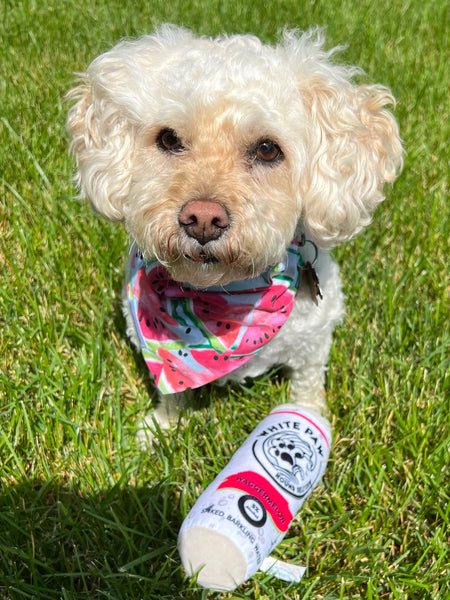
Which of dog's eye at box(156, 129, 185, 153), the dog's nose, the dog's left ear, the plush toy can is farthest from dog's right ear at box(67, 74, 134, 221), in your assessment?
the plush toy can

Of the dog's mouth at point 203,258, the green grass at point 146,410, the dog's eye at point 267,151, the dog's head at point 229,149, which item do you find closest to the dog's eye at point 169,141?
the dog's head at point 229,149

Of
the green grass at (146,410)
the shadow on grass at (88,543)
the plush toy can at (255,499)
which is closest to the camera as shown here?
the plush toy can at (255,499)

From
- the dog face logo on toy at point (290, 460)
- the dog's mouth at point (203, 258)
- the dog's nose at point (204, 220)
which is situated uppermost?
the dog's nose at point (204, 220)

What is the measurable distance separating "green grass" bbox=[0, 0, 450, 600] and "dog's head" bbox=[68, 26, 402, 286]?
2.49 ft

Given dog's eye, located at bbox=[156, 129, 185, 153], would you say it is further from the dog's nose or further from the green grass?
the green grass

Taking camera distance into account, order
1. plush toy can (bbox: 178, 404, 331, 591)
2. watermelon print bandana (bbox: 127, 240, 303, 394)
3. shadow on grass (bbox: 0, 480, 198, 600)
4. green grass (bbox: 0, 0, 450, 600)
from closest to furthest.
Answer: plush toy can (bbox: 178, 404, 331, 591) < shadow on grass (bbox: 0, 480, 198, 600) < green grass (bbox: 0, 0, 450, 600) < watermelon print bandana (bbox: 127, 240, 303, 394)

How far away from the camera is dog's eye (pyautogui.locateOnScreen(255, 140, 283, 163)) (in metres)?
1.97

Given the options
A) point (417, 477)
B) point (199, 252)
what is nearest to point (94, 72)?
point (199, 252)

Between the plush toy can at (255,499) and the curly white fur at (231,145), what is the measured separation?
612 millimetres

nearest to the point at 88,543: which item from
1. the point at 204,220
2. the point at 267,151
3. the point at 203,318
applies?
the point at 203,318

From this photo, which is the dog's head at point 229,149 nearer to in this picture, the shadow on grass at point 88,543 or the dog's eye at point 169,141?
the dog's eye at point 169,141

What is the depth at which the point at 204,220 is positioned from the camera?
1798 mm

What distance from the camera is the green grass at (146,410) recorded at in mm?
2039

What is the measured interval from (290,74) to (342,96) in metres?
0.18
